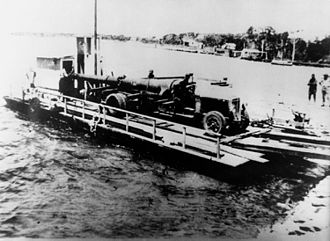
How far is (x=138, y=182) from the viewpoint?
3.23m

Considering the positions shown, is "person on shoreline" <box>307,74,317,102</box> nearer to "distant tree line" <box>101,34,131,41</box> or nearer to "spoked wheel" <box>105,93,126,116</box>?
"distant tree line" <box>101,34,131,41</box>

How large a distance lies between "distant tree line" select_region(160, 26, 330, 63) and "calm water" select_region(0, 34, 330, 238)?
0.12 metres

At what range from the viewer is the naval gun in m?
3.35

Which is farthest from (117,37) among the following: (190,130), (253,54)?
(253,54)

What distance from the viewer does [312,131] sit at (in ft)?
10.7

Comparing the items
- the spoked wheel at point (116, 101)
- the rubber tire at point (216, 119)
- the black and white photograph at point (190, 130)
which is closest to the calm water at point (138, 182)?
Answer: the black and white photograph at point (190, 130)

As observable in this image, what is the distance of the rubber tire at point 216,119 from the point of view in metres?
3.33

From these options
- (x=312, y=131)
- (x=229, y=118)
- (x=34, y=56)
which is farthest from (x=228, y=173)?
(x=34, y=56)

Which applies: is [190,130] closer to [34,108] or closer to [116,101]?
[116,101]

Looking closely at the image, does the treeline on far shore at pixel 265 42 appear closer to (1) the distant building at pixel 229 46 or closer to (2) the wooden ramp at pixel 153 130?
(1) the distant building at pixel 229 46

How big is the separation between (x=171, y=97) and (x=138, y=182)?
89 centimetres

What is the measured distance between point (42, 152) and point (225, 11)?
76.1 inches

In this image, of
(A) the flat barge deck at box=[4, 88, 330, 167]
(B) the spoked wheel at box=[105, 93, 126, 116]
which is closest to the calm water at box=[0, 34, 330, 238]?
(A) the flat barge deck at box=[4, 88, 330, 167]

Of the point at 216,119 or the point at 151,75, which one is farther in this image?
the point at 151,75
